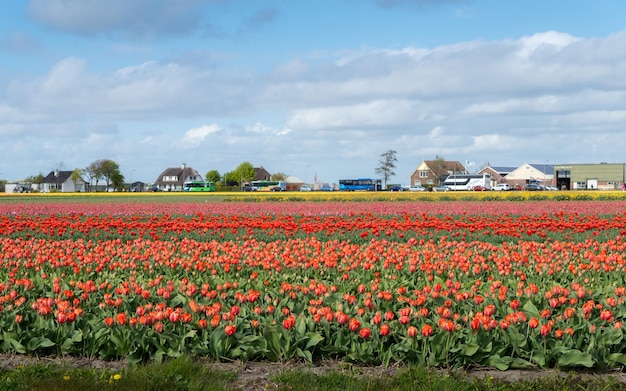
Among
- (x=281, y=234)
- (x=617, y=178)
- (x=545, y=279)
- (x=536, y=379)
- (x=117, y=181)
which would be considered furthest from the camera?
(x=117, y=181)

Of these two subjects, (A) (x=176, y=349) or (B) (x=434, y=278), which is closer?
(A) (x=176, y=349)

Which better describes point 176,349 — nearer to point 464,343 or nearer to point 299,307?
point 299,307

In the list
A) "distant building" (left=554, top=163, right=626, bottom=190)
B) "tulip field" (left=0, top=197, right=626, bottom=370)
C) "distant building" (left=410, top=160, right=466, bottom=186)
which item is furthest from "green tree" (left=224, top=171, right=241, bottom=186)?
"tulip field" (left=0, top=197, right=626, bottom=370)

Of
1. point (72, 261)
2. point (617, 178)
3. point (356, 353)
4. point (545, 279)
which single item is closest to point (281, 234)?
point (72, 261)

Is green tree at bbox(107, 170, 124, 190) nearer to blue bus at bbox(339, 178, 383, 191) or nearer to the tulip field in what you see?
blue bus at bbox(339, 178, 383, 191)

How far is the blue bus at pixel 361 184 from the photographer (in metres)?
108

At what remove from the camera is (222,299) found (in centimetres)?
793

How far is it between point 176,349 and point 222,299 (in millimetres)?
1151

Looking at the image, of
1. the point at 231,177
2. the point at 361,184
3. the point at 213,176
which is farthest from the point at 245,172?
the point at 361,184

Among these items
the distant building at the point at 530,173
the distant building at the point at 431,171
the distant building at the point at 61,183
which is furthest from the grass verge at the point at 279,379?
the distant building at the point at 61,183

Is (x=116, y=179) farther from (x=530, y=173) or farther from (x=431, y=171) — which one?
(x=530, y=173)

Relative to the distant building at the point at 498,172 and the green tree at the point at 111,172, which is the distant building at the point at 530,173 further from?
the green tree at the point at 111,172

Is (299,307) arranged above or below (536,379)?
above

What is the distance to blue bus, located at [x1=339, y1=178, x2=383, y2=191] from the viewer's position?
108m
